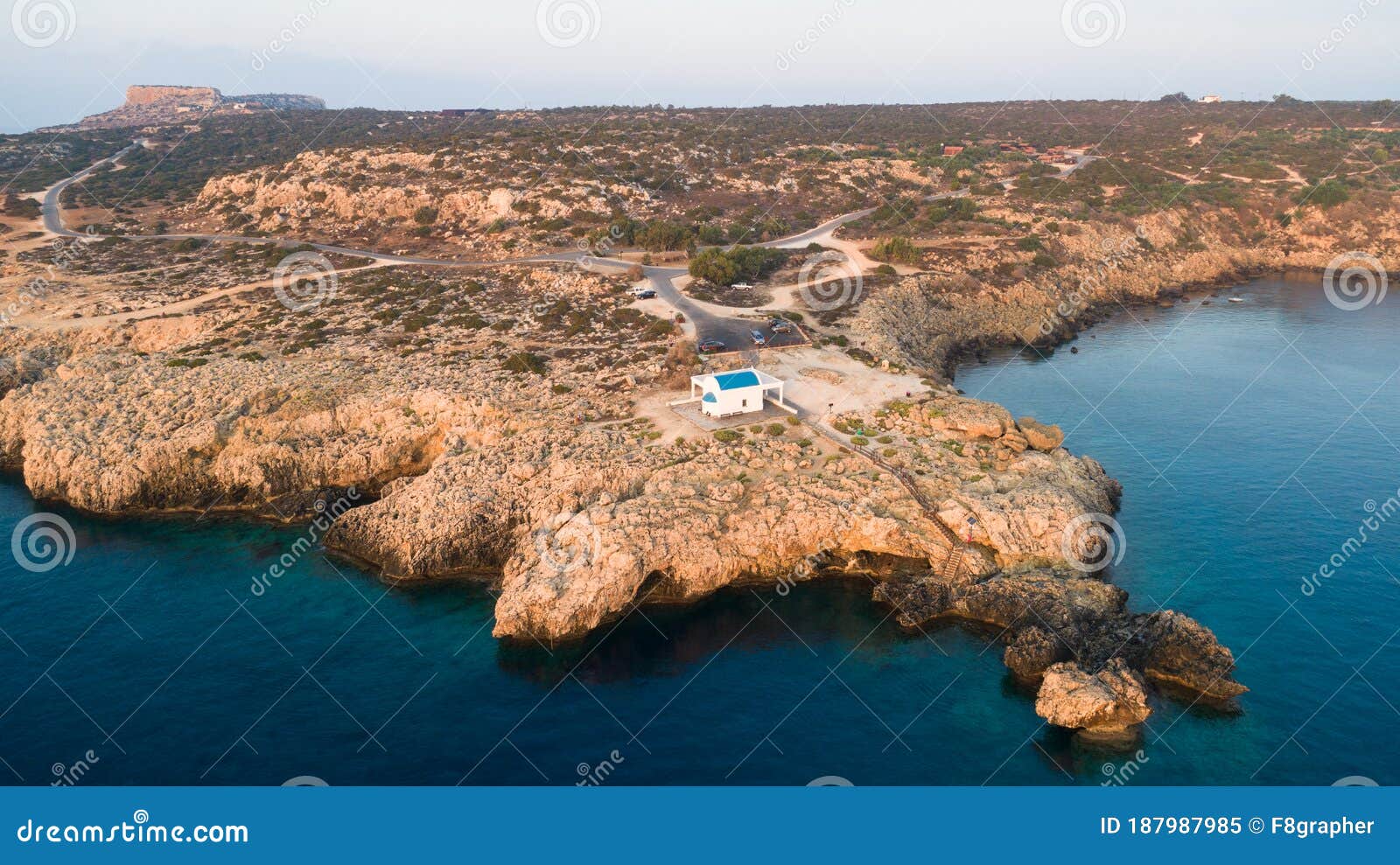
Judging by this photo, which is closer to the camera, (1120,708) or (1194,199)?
(1120,708)

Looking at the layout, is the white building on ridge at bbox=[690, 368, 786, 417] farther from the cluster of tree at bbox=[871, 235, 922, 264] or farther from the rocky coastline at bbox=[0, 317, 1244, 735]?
the cluster of tree at bbox=[871, 235, 922, 264]

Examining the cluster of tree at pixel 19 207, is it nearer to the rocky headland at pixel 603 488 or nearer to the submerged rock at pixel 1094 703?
the rocky headland at pixel 603 488

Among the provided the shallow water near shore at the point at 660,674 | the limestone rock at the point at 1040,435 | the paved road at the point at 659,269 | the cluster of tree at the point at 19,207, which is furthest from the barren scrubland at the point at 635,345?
the shallow water near shore at the point at 660,674

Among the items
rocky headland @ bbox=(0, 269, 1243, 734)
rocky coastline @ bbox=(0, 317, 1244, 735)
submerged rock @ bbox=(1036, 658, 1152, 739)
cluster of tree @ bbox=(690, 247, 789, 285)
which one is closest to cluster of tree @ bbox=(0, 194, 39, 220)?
rocky headland @ bbox=(0, 269, 1243, 734)

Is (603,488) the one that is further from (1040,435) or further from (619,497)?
(1040,435)

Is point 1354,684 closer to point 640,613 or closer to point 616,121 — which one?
point 640,613

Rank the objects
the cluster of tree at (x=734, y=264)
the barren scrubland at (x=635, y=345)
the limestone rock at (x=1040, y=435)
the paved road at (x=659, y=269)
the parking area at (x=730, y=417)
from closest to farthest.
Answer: the barren scrubland at (x=635, y=345) → the limestone rock at (x=1040, y=435) → the parking area at (x=730, y=417) → the paved road at (x=659, y=269) → the cluster of tree at (x=734, y=264)

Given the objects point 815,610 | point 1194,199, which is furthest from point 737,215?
point 815,610
